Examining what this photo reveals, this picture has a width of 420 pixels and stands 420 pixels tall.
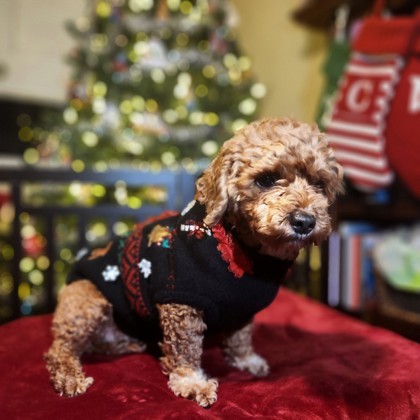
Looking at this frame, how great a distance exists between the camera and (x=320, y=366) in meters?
0.94

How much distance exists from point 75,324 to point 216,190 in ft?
1.37

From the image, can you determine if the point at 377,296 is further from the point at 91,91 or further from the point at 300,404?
the point at 91,91

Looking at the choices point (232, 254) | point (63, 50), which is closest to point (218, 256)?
point (232, 254)

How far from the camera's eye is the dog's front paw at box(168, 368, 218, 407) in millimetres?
799

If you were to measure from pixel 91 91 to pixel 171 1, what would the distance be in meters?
0.74

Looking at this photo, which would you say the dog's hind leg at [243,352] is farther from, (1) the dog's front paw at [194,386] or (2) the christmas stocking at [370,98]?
(2) the christmas stocking at [370,98]

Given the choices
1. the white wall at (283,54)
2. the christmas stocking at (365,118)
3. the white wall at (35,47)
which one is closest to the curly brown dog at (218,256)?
the christmas stocking at (365,118)

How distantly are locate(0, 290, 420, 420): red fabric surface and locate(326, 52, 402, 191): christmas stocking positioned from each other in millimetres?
815

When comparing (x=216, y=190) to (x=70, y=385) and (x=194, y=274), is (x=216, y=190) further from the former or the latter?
(x=70, y=385)

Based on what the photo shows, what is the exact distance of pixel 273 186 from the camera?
2.61ft

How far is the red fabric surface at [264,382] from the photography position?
754mm

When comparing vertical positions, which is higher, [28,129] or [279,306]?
[28,129]

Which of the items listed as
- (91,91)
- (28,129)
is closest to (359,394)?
(91,91)

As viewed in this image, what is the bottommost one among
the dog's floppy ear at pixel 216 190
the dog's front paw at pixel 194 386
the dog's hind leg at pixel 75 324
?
the dog's front paw at pixel 194 386
